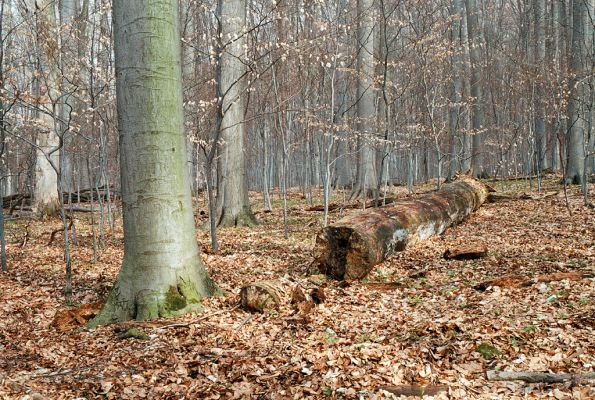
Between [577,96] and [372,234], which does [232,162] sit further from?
[577,96]

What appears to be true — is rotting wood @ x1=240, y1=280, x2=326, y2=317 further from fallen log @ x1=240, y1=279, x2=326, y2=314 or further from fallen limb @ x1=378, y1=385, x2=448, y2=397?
fallen limb @ x1=378, y1=385, x2=448, y2=397

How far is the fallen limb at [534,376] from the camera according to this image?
2.76m

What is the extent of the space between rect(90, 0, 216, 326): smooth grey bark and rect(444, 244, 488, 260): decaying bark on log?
3.63 metres

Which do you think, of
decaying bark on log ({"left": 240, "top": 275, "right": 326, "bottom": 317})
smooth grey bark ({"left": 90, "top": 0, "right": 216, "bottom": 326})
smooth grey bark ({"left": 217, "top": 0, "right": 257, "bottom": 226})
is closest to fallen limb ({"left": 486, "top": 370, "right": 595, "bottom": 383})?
decaying bark on log ({"left": 240, "top": 275, "right": 326, "bottom": 317})

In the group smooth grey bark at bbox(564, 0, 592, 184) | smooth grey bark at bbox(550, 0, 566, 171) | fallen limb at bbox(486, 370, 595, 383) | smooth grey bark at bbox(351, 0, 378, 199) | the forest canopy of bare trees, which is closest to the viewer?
fallen limb at bbox(486, 370, 595, 383)

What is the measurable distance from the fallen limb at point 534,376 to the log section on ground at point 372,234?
276 cm

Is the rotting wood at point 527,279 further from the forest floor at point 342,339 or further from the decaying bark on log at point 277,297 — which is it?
the decaying bark on log at point 277,297

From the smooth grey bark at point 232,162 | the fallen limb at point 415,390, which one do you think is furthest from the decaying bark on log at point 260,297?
the smooth grey bark at point 232,162

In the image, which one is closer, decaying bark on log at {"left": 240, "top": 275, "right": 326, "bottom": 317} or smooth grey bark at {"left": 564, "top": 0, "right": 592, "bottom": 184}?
decaying bark on log at {"left": 240, "top": 275, "right": 326, "bottom": 317}

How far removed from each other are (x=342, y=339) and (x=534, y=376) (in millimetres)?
1428

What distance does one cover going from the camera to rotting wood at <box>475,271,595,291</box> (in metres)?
4.64

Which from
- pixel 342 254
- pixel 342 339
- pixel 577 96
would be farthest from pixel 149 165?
pixel 577 96

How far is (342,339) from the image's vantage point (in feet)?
12.3

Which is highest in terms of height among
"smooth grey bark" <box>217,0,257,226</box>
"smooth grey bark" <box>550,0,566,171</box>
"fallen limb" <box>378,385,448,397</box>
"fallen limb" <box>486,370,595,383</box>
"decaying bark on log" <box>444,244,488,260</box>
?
"smooth grey bark" <box>550,0,566,171</box>
